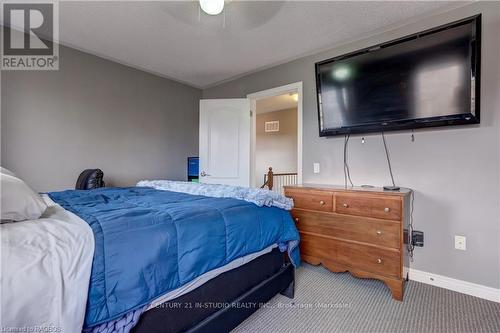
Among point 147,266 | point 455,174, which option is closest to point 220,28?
point 147,266

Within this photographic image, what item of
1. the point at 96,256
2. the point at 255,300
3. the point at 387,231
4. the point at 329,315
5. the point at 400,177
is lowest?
the point at 329,315

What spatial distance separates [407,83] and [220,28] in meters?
1.87

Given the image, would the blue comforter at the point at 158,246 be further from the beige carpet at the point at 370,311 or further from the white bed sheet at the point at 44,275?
the beige carpet at the point at 370,311

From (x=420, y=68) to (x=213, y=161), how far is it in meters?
2.77

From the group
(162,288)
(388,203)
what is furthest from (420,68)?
(162,288)

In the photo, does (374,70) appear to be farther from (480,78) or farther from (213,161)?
(213,161)

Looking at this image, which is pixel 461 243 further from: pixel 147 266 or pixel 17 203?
pixel 17 203

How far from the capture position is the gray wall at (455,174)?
6.31 feet

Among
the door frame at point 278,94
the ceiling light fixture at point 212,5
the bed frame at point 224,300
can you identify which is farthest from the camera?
the door frame at point 278,94

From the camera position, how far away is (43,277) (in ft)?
2.37

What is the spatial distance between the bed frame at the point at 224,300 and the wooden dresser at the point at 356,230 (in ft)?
1.97

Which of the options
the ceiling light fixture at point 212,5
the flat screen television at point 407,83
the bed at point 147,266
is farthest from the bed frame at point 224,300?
the ceiling light fixture at point 212,5

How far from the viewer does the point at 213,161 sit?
3752 millimetres

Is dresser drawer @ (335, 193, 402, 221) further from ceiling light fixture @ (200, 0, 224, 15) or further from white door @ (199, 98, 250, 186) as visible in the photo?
ceiling light fixture @ (200, 0, 224, 15)
